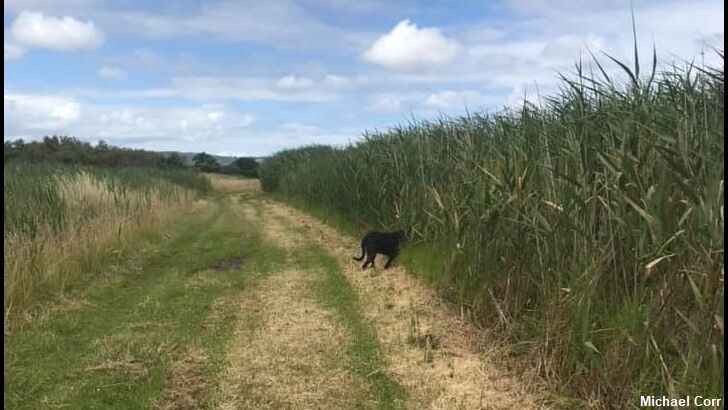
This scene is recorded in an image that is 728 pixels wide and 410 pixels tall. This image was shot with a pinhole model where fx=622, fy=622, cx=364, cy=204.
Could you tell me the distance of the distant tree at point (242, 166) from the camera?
6712 centimetres

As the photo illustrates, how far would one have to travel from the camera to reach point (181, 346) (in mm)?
5559

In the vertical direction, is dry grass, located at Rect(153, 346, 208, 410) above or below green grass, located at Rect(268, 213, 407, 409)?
below

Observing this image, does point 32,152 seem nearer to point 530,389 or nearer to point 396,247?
point 396,247

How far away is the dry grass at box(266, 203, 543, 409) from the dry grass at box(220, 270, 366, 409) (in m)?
0.44

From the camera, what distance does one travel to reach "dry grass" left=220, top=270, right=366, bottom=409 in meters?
4.40

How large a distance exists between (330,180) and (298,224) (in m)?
1.75

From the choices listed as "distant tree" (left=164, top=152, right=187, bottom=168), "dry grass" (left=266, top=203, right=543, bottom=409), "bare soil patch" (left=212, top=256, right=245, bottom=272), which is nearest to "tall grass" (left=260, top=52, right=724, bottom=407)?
"dry grass" (left=266, top=203, right=543, bottom=409)

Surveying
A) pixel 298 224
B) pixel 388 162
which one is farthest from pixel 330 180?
pixel 388 162

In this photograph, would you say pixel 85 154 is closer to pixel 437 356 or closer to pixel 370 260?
pixel 370 260

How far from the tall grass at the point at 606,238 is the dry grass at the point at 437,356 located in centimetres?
23

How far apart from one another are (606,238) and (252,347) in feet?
10.4

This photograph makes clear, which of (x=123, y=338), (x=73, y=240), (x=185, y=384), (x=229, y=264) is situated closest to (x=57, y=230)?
(x=73, y=240)

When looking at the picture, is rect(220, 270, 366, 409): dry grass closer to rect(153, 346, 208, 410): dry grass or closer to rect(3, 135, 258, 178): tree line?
rect(153, 346, 208, 410): dry grass

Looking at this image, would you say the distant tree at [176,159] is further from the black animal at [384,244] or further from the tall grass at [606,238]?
the tall grass at [606,238]
